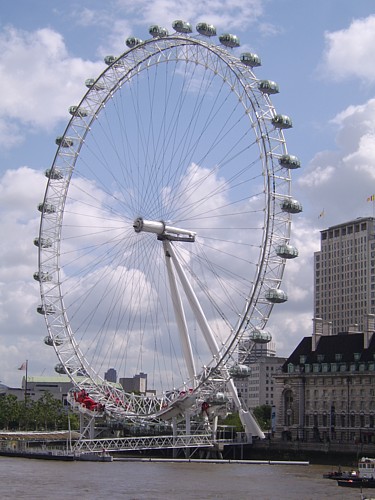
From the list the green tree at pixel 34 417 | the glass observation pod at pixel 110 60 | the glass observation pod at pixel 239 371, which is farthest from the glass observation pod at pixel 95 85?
the green tree at pixel 34 417

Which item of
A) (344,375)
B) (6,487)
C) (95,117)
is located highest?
(95,117)

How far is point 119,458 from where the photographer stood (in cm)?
8369

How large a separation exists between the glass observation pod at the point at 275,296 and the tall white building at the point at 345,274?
100 meters

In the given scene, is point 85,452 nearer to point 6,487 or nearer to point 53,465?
point 53,465

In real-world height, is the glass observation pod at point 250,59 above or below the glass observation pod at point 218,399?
above

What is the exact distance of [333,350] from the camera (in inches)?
3853

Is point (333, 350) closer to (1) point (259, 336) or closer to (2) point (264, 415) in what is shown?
(1) point (259, 336)

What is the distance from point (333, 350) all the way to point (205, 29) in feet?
122

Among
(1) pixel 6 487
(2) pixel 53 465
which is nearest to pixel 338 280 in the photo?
(2) pixel 53 465

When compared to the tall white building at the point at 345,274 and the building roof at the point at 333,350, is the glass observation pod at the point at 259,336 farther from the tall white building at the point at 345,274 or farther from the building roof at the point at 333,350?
the tall white building at the point at 345,274

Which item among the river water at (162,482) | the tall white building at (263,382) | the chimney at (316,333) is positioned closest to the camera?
the river water at (162,482)

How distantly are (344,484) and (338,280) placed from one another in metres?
123

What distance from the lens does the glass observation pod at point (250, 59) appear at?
72.4m

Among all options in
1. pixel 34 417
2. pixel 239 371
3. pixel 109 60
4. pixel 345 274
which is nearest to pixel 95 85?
pixel 109 60
